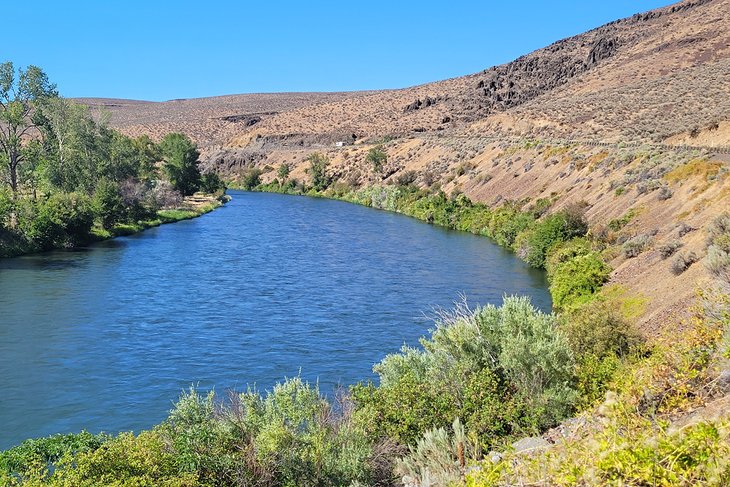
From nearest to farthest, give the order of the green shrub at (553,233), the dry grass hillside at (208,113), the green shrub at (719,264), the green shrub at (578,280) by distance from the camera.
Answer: the green shrub at (719,264) → the green shrub at (578,280) → the green shrub at (553,233) → the dry grass hillside at (208,113)

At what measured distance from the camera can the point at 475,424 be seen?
12.8 m

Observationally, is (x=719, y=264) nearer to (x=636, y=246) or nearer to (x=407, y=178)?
(x=636, y=246)

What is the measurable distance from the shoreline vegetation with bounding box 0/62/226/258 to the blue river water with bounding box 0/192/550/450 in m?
2.13

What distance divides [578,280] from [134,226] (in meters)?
39.4

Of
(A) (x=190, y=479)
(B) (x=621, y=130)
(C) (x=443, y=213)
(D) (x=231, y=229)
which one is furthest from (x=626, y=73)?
(A) (x=190, y=479)

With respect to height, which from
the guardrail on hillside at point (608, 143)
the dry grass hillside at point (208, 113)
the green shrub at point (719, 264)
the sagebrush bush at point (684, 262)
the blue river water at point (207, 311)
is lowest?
the blue river water at point (207, 311)

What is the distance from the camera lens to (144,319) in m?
27.9

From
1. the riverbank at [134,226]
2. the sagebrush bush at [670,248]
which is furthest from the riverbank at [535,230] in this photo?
the riverbank at [134,226]

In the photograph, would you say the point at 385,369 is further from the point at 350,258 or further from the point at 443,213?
the point at 443,213

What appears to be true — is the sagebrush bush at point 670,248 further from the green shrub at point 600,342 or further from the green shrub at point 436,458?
the green shrub at point 436,458

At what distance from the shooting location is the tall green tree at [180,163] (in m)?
83.1

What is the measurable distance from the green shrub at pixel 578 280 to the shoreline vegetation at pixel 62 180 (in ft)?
101

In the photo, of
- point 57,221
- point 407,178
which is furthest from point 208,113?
point 57,221

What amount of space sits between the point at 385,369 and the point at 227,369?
763 centimetres
